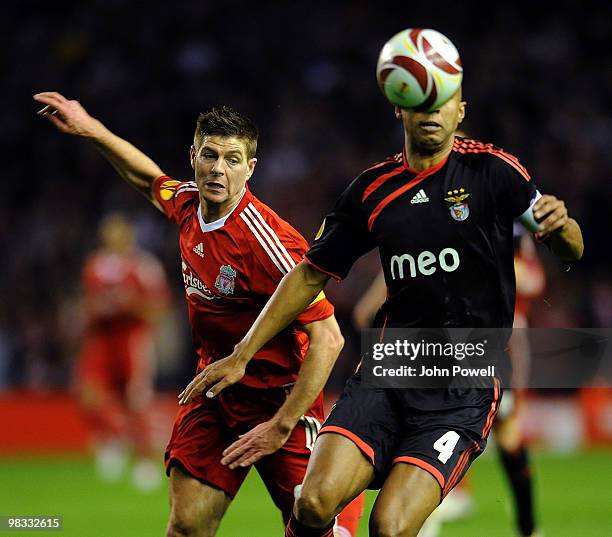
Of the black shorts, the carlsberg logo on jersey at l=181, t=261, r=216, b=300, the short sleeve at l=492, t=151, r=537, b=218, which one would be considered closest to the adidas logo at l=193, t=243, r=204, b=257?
the carlsberg logo on jersey at l=181, t=261, r=216, b=300

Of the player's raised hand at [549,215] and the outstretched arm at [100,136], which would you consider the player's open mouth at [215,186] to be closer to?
the outstretched arm at [100,136]

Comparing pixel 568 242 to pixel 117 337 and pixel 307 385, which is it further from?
pixel 117 337

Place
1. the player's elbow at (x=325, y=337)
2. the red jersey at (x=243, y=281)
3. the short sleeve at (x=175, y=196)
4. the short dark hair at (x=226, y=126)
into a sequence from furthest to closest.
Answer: the short sleeve at (x=175, y=196) → the short dark hair at (x=226, y=126) → the red jersey at (x=243, y=281) → the player's elbow at (x=325, y=337)

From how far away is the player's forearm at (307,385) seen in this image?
491cm

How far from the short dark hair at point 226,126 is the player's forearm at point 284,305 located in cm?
78

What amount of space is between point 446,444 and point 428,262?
2.40ft

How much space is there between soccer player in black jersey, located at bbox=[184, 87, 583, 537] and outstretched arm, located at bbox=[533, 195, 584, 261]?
0.03 feet

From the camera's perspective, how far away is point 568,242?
443cm

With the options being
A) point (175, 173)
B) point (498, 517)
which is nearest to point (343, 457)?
point (498, 517)

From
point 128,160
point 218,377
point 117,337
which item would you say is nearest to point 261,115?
point 117,337

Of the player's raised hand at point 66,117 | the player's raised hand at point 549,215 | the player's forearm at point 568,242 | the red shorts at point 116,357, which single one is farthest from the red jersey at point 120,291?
the player's raised hand at point 549,215

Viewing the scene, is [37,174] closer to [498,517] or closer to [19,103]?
[19,103]

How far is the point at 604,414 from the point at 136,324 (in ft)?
18.7

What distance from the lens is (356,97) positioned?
16.1 m
